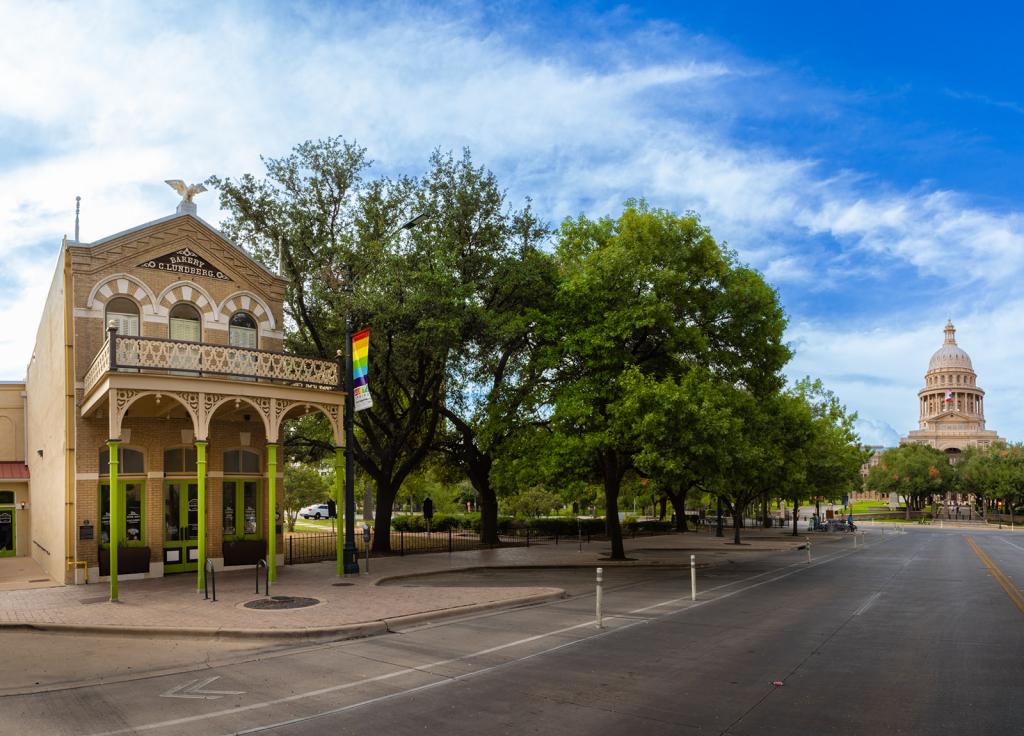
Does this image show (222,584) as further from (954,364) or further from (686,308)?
(954,364)

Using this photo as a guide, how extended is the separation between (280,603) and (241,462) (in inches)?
307

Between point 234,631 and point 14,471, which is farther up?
point 14,471

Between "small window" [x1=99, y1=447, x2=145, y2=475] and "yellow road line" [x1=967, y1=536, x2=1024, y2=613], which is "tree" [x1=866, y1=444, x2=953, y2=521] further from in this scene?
"small window" [x1=99, y1=447, x2=145, y2=475]

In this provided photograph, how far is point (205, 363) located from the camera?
18.5 m

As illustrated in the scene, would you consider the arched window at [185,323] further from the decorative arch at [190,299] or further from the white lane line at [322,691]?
the white lane line at [322,691]

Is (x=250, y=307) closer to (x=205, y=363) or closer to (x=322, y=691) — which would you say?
(x=205, y=363)

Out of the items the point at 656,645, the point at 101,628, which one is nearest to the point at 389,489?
the point at 101,628

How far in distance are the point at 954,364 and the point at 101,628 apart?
191979 mm

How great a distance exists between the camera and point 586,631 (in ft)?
44.1

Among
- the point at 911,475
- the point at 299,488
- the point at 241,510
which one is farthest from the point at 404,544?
the point at 911,475

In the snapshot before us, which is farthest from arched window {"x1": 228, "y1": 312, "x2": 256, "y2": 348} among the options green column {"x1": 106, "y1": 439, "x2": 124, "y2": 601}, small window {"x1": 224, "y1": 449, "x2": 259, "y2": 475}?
green column {"x1": 106, "y1": 439, "x2": 124, "y2": 601}

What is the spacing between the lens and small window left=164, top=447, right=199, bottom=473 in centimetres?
2108

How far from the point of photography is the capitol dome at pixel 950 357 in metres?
172

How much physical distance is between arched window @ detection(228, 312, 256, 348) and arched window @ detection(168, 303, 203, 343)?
0.92m
